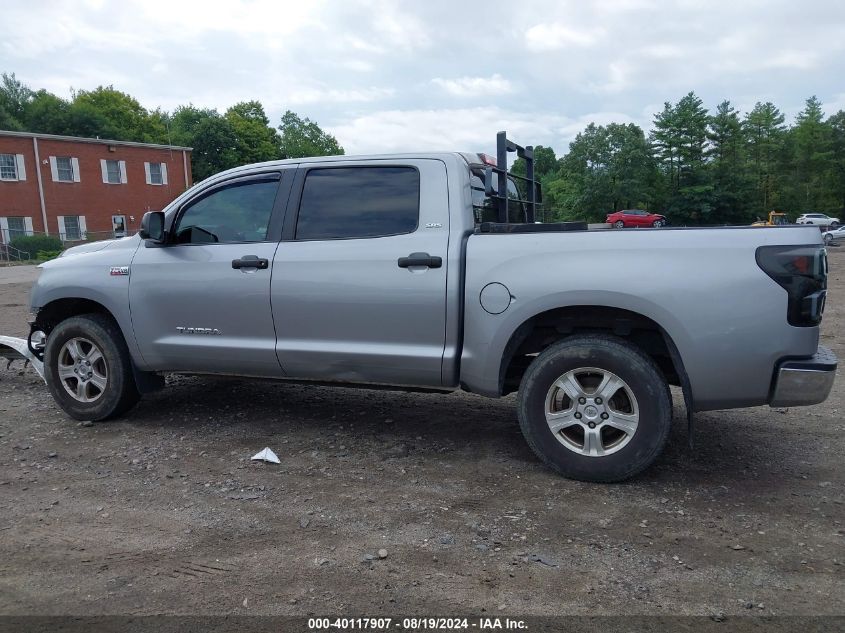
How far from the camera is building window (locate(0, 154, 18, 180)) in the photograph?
33.2 meters

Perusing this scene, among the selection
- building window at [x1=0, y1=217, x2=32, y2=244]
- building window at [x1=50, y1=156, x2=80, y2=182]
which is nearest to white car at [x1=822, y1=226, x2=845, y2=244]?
building window at [x1=50, y1=156, x2=80, y2=182]

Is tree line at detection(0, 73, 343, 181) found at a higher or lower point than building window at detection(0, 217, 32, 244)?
higher

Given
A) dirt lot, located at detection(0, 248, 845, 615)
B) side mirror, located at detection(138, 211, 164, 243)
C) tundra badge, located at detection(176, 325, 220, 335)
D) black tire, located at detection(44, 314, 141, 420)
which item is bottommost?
dirt lot, located at detection(0, 248, 845, 615)

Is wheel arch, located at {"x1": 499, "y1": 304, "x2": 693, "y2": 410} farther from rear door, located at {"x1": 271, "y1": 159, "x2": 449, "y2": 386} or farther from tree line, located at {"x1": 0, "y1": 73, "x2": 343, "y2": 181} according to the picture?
tree line, located at {"x1": 0, "y1": 73, "x2": 343, "y2": 181}

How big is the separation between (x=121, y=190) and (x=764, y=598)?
4141 cm

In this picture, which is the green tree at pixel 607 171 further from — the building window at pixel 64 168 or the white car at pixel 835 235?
the building window at pixel 64 168

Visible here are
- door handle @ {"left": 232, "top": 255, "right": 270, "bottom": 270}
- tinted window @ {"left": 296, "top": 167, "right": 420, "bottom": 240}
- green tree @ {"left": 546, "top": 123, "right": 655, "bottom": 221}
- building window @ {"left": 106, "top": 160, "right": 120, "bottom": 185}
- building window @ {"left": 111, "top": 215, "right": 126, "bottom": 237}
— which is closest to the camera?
tinted window @ {"left": 296, "top": 167, "right": 420, "bottom": 240}

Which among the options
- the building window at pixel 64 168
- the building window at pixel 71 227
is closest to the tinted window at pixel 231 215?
the building window at pixel 71 227

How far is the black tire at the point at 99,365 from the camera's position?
16.6ft

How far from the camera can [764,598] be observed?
8.70 ft

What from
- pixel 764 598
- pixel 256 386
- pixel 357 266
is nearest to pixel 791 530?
pixel 764 598

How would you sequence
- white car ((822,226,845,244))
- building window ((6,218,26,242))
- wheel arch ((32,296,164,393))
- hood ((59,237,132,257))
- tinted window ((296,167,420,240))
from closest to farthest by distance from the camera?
tinted window ((296,167,420,240)) → wheel arch ((32,296,164,393)) → hood ((59,237,132,257)) → building window ((6,218,26,242)) → white car ((822,226,845,244))

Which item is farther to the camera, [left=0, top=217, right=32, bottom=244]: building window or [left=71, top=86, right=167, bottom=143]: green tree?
[left=71, top=86, right=167, bottom=143]: green tree

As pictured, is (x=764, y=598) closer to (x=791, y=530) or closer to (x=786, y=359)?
(x=791, y=530)
